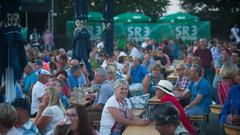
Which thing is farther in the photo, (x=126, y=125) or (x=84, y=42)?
(x=84, y=42)

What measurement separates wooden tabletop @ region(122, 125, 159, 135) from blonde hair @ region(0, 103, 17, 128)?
85.4 inches

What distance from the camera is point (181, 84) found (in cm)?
1376

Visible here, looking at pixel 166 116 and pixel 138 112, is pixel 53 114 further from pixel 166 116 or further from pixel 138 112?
pixel 166 116

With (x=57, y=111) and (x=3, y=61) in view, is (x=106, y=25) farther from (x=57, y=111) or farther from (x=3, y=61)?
(x=57, y=111)

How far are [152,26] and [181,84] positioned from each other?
1102 inches

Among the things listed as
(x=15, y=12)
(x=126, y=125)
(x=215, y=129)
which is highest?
(x=15, y=12)

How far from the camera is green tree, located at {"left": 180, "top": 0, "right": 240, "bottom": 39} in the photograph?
53.3 m

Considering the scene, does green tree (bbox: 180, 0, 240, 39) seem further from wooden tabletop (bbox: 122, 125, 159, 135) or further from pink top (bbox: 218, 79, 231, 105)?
wooden tabletop (bbox: 122, 125, 159, 135)

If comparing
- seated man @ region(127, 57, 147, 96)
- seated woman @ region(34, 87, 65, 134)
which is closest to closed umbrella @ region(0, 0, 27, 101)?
seated woman @ region(34, 87, 65, 134)

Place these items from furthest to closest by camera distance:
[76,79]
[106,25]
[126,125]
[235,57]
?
[106,25] → [235,57] → [76,79] → [126,125]

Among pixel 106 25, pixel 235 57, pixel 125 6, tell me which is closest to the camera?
pixel 235 57

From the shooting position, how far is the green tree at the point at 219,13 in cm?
5334

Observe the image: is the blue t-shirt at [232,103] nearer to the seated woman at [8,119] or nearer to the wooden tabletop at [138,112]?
the wooden tabletop at [138,112]

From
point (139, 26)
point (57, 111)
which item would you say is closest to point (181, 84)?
point (57, 111)
